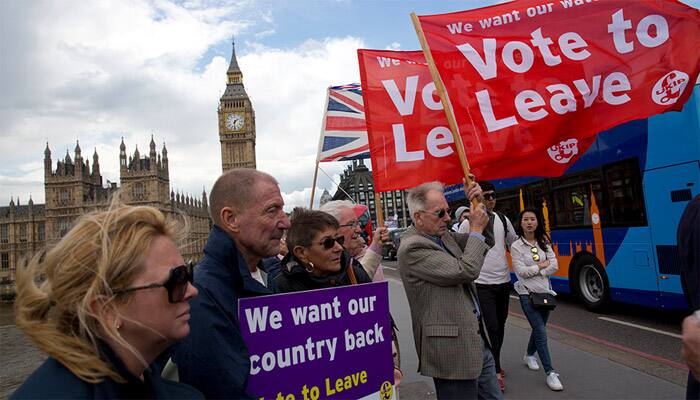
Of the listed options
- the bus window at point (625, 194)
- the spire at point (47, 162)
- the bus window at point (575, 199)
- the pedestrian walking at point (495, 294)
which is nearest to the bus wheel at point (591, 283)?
the bus window at point (575, 199)

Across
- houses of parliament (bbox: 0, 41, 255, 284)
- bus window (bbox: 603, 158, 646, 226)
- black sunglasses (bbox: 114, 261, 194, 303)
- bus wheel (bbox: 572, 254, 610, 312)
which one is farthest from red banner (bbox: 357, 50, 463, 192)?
houses of parliament (bbox: 0, 41, 255, 284)

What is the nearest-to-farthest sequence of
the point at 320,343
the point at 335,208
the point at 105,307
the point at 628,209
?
the point at 105,307
the point at 320,343
the point at 335,208
the point at 628,209

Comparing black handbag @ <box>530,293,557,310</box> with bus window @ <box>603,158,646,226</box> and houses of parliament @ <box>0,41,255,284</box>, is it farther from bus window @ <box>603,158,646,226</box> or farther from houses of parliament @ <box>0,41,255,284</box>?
houses of parliament @ <box>0,41,255,284</box>

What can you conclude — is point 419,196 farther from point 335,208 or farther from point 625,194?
point 625,194

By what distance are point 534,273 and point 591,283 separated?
500 cm

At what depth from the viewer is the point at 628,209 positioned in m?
8.05

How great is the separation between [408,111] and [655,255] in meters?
5.83

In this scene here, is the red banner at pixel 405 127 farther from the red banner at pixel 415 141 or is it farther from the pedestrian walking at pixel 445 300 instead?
the pedestrian walking at pixel 445 300

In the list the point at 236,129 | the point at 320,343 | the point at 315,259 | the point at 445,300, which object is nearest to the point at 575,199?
the point at 445,300

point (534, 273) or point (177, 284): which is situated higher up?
point (177, 284)

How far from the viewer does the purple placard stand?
6.70 ft

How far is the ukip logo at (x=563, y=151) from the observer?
12.4 ft

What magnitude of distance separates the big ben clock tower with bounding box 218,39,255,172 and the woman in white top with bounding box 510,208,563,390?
4499 inches

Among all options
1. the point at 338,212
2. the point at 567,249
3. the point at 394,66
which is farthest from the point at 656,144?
the point at 338,212
